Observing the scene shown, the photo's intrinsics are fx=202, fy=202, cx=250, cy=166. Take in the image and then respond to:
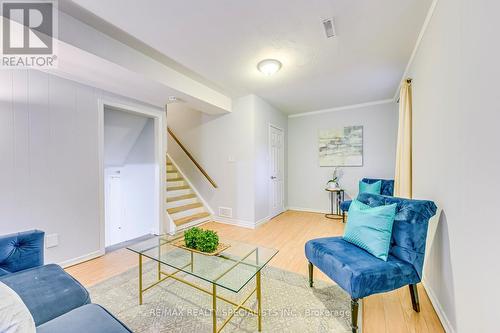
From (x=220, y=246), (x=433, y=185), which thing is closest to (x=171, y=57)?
(x=220, y=246)

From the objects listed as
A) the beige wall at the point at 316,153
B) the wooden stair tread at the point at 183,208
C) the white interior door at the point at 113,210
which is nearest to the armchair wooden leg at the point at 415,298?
the beige wall at the point at 316,153

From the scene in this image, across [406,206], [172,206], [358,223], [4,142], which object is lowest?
[172,206]

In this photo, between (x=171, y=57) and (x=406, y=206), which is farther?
(x=171, y=57)

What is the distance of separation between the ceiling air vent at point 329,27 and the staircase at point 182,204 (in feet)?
11.3

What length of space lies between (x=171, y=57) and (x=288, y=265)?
2794 mm

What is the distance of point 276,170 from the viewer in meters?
4.60

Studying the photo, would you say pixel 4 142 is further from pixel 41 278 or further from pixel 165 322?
pixel 165 322

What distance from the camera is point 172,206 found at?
391cm

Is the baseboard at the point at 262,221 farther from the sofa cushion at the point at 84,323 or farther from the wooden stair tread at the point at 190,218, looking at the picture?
the sofa cushion at the point at 84,323

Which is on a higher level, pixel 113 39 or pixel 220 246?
pixel 113 39

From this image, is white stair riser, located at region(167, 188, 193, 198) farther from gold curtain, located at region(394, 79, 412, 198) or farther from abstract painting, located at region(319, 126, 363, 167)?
gold curtain, located at region(394, 79, 412, 198)

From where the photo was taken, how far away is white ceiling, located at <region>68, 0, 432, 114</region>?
5.55ft

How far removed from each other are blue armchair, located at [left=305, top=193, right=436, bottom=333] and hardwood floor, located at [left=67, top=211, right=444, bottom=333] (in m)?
0.15

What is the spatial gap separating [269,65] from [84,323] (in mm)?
2765
